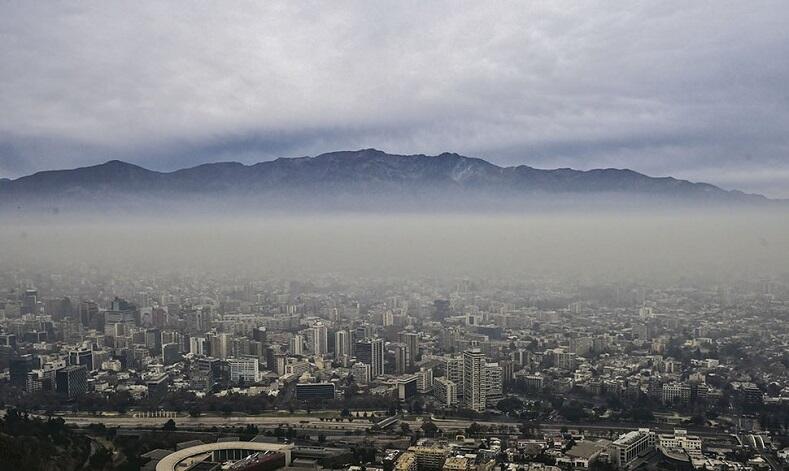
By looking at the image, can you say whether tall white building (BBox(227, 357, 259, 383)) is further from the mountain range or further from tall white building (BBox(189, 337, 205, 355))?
the mountain range

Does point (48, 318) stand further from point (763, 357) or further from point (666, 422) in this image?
point (763, 357)


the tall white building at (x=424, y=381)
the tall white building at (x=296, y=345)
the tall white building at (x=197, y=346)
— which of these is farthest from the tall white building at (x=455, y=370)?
the tall white building at (x=197, y=346)

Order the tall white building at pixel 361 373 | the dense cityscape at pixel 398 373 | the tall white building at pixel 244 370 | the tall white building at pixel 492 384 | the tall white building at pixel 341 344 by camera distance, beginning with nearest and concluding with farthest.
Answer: the dense cityscape at pixel 398 373, the tall white building at pixel 492 384, the tall white building at pixel 361 373, the tall white building at pixel 244 370, the tall white building at pixel 341 344

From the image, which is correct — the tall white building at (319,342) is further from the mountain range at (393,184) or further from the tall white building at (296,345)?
the mountain range at (393,184)

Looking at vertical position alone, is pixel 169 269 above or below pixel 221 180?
below

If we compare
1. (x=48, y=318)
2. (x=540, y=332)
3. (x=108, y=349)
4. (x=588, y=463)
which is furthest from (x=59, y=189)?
(x=588, y=463)
